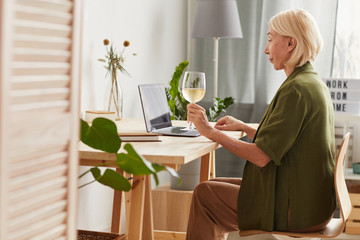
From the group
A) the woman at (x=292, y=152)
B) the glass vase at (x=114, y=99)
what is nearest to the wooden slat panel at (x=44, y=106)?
the woman at (x=292, y=152)

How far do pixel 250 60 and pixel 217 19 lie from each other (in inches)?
22.3

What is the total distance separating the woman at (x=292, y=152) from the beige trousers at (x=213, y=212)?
1 cm

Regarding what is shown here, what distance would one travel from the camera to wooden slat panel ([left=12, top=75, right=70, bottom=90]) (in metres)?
1.02

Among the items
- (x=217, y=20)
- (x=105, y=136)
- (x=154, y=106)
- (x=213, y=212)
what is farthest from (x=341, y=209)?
(x=217, y=20)

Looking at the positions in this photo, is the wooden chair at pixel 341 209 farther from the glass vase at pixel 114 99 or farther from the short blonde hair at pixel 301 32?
the glass vase at pixel 114 99

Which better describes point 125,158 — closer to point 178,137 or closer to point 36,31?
point 36,31

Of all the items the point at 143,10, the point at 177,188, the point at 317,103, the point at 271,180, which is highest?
the point at 143,10

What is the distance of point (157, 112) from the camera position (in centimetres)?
253

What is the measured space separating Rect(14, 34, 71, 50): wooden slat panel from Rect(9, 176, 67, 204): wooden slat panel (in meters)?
0.25

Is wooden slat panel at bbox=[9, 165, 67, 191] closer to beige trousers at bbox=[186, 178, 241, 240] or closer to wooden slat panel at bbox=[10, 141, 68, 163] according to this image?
wooden slat panel at bbox=[10, 141, 68, 163]

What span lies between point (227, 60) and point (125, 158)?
3.06 m

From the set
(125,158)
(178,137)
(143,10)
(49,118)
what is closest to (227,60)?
(143,10)

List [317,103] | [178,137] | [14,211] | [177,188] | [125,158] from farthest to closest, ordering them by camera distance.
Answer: [177,188], [178,137], [317,103], [125,158], [14,211]

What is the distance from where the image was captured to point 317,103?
2.18 metres
